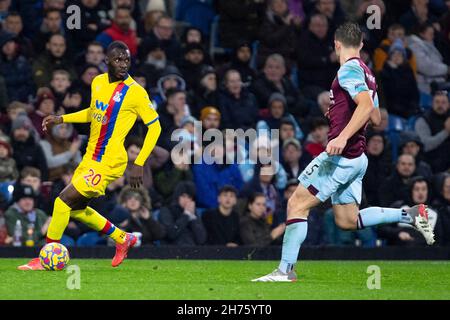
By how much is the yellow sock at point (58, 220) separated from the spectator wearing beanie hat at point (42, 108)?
4462 millimetres

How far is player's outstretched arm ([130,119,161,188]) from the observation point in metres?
11.7

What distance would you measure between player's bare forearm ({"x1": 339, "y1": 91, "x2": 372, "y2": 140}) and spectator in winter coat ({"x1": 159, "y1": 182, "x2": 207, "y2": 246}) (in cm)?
564

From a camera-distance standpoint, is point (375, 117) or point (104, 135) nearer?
point (375, 117)

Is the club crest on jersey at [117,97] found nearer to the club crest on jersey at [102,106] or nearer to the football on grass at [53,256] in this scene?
the club crest on jersey at [102,106]

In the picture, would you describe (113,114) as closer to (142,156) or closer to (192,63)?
(142,156)

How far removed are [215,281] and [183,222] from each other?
14.8 feet

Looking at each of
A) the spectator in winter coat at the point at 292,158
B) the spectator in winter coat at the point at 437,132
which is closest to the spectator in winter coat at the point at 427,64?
the spectator in winter coat at the point at 437,132

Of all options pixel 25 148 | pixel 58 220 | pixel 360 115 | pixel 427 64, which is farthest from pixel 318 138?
pixel 360 115

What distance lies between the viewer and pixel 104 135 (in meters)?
12.3

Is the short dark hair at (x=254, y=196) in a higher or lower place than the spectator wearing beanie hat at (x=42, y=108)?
lower

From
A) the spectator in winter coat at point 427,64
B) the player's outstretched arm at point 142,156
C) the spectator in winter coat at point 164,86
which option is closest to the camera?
the player's outstretched arm at point 142,156

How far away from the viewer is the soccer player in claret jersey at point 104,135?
39.6 ft
